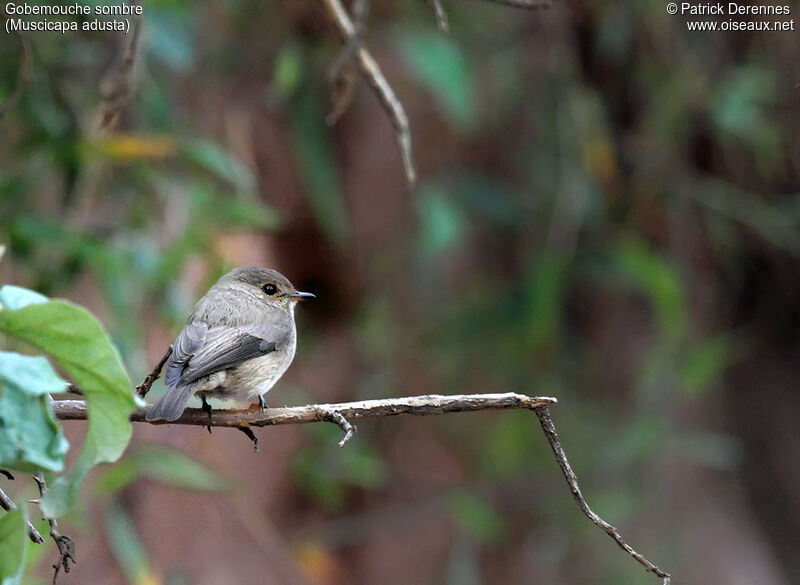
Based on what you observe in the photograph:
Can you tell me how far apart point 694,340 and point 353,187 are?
219cm

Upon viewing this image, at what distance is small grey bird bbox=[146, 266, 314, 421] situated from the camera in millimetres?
2430

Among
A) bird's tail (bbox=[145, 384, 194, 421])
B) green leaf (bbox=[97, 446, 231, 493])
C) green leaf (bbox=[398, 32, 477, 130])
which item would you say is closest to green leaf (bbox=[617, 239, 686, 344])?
green leaf (bbox=[398, 32, 477, 130])

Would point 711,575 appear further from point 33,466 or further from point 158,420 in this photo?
point 33,466

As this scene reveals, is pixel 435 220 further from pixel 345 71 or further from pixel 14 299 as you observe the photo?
pixel 14 299

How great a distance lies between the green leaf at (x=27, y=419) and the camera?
139cm

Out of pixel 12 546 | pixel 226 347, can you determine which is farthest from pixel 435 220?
pixel 12 546

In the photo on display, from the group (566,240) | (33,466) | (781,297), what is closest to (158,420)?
(33,466)

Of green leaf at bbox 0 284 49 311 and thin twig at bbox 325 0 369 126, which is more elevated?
thin twig at bbox 325 0 369 126

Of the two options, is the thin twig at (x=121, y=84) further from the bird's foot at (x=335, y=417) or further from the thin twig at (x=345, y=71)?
the bird's foot at (x=335, y=417)

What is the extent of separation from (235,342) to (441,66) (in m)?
2.72

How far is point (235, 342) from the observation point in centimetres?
265

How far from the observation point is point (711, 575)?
6.08m

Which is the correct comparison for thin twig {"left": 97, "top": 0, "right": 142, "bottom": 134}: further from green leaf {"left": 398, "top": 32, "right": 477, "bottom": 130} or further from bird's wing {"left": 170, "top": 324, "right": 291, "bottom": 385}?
green leaf {"left": 398, "top": 32, "right": 477, "bottom": 130}

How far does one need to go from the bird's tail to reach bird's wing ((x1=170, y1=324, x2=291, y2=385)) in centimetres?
3
